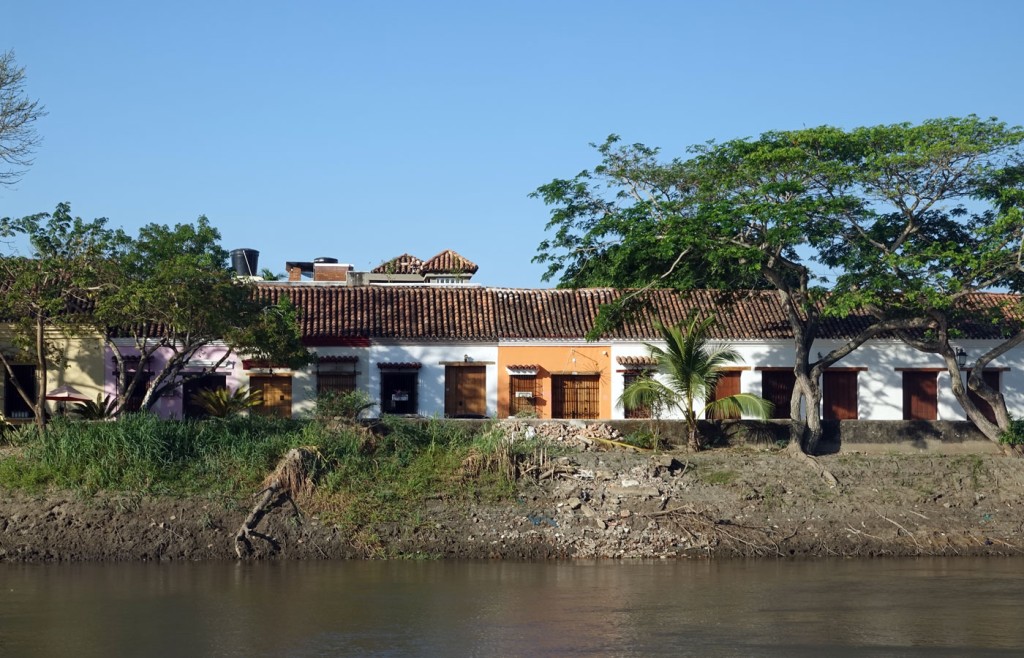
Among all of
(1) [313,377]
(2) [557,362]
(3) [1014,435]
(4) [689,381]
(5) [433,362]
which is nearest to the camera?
(3) [1014,435]

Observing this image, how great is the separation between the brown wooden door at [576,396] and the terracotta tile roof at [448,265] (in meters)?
12.9

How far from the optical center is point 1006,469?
2166cm

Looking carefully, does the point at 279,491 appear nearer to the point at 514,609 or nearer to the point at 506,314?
the point at 514,609

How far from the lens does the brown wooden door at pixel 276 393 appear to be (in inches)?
1069

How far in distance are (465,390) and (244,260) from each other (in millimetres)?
12658

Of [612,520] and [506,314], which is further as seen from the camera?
[506,314]

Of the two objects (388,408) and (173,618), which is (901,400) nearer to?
(388,408)

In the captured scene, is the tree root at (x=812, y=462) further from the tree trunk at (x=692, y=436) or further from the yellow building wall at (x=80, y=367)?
the yellow building wall at (x=80, y=367)

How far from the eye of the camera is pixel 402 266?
42500 mm

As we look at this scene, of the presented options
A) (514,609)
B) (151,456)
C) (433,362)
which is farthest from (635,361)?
(514,609)

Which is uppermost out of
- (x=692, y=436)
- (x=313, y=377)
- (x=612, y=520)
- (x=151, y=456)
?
(x=313, y=377)

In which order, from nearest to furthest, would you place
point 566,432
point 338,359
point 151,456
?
point 151,456, point 566,432, point 338,359

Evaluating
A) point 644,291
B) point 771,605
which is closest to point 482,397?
point 644,291

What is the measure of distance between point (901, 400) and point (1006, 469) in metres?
6.92
